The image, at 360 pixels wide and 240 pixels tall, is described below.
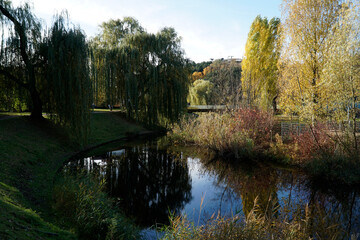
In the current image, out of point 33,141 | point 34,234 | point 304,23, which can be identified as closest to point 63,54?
point 33,141

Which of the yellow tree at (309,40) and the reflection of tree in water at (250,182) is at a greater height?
the yellow tree at (309,40)

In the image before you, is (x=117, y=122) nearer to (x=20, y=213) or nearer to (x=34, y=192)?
(x=34, y=192)

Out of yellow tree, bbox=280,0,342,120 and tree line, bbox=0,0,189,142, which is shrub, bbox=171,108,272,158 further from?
tree line, bbox=0,0,189,142

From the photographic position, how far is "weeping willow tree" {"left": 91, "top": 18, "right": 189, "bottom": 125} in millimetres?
18078

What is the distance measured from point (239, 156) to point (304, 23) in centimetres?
723

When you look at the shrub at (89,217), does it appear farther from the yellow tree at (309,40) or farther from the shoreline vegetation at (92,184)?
the yellow tree at (309,40)

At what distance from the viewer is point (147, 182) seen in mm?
8422

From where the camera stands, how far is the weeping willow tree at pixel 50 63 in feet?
35.2

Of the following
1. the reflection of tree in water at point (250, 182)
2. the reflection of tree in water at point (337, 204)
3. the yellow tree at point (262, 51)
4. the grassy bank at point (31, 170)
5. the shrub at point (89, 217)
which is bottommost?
the reflection of tree in water at point (337, 204)

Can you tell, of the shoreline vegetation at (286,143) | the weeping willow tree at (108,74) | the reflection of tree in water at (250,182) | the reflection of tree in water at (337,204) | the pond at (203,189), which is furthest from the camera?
the weeping willow tree at (108,74)

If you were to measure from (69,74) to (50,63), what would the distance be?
0.97 m

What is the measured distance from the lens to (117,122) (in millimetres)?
18969

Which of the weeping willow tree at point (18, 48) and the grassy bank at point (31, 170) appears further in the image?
the weeping willow tree at point (18, 48)

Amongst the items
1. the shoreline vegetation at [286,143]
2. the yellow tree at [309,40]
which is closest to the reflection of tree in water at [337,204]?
the shoreline vegetation at [286,143]
